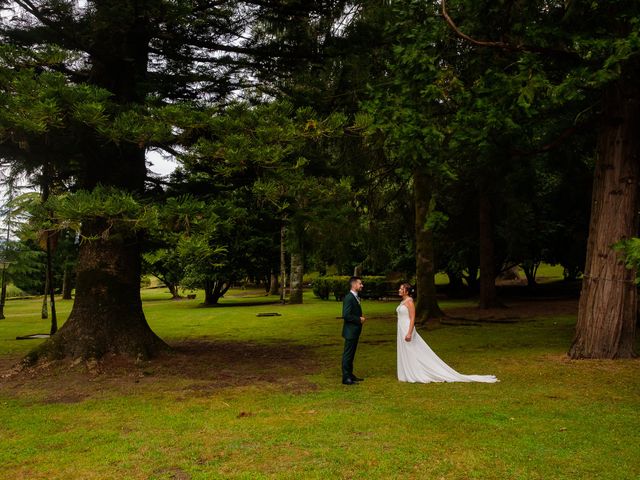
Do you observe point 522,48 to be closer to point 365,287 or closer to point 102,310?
point 102,310

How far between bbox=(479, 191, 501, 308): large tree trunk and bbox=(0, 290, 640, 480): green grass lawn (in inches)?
406

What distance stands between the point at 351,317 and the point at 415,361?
52.1 inches

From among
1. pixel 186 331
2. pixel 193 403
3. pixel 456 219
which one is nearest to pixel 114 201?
pixel 193 403

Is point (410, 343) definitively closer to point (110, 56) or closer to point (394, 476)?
point (394, 476)

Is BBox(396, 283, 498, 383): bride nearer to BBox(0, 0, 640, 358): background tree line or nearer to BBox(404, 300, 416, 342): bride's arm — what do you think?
A: BBox(404, 300, 416, 342): bride's arm

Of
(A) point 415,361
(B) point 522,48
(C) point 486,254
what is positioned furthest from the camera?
(C) point 486,254

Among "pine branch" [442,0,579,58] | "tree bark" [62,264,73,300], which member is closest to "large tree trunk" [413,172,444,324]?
"pine branch" [442,0,579,58]

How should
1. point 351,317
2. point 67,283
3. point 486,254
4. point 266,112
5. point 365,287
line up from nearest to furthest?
point 351,317, point 266,112, point 486,254, point 365,287, point 67,283

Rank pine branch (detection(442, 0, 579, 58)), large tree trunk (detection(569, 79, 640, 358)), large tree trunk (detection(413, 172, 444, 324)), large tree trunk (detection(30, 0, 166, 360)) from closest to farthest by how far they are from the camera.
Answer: pine branch (detection(442, 0, 579, 58)) < large tree trunk (detection(569, 79, 640, 358)) < large tree trunk (detection(30, 0, 166, 360)) < large tree trunk (detection(413, 172, 444, 324))

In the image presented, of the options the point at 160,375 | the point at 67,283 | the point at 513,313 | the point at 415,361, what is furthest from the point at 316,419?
the point at 67,283

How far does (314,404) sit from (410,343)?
2.32 metres

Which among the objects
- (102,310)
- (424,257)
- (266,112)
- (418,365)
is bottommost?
(418,365)

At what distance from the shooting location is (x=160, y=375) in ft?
33.3

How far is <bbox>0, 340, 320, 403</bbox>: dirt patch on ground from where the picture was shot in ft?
29.1
